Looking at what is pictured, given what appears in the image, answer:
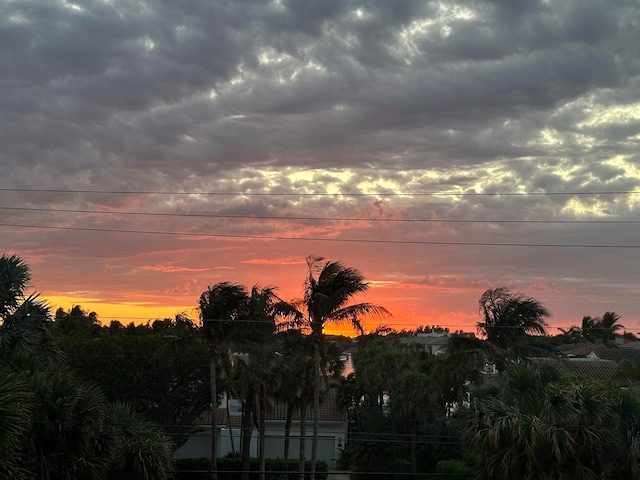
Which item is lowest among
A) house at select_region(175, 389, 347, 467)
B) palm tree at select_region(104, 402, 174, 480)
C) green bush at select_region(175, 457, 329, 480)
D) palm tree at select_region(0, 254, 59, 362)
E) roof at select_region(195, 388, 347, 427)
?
green bush at select_region(175, 457, 329, 480)

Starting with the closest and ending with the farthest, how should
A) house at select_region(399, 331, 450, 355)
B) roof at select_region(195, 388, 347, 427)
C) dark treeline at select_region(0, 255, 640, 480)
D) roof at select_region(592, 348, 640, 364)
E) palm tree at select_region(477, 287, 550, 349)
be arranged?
Answer: dark treeline at select_region(0, 255, 640, 480) → palm tree at select_region(477, 287, 550, 349) → roof at select_region(195, 388, 347, 427) → roof at select_region(592, 348, 640, 364) → house at select_region(399, 331, 450, 355)

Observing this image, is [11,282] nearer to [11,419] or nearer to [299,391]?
[11,419]

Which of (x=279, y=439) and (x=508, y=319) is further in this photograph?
(x=279, y=439)

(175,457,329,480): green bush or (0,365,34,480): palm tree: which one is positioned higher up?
(0,365,34,480): palm tree

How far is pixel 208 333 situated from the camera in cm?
3572

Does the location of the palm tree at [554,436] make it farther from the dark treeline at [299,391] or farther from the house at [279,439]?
the house at [279,439]

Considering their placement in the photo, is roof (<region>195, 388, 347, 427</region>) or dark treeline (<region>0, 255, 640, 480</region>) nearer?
dark treeline (<region>0, 255, 640, 480</region>)

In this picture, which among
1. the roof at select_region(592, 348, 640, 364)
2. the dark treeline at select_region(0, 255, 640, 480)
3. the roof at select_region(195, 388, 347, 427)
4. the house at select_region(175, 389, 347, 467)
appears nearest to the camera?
the dark treeline at select_region(0, 255, 640, 480)

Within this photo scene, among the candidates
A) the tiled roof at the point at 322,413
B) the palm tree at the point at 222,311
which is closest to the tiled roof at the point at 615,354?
the tiled roof at the point at 322,413

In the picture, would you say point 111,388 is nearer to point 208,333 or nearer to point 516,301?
point 208,333

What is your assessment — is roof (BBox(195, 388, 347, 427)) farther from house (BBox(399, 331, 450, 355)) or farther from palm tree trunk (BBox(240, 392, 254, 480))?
house (BBox(399, 331, 450, 355))

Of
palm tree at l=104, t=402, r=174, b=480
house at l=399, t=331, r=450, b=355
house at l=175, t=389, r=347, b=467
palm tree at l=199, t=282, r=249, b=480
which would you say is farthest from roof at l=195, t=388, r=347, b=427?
house at l=399, t=331, r=450, b=355

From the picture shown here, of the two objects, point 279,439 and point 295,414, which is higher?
point 295,414

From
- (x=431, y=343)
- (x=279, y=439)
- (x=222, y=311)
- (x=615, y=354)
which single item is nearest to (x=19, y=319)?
(x=222, y=311)
